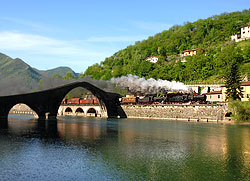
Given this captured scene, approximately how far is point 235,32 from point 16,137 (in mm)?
135141

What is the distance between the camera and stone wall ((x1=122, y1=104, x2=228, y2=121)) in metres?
67.9

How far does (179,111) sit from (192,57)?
63710 millimetres

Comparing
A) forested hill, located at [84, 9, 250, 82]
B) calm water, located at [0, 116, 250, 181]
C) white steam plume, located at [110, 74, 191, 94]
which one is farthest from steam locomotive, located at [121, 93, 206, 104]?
calm water, located at [0, 116, 250, 181]

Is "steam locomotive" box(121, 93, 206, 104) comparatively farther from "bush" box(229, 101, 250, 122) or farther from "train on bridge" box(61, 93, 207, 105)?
"bush" box(229, 101, 250, 122)

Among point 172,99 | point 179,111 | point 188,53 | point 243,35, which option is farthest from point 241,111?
point 188,53

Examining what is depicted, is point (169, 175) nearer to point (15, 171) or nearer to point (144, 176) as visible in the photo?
point (144, 176)

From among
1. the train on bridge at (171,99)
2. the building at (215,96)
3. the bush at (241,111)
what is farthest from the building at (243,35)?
the bush at (241,111)

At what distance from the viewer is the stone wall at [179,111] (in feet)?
223

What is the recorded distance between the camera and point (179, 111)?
2970 inches

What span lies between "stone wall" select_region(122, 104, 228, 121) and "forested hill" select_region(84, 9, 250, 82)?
30710 mm

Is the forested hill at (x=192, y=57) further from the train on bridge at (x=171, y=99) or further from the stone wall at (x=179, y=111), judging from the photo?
the stone wall at (x=179, y=111)

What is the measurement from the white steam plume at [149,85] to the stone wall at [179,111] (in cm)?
1346

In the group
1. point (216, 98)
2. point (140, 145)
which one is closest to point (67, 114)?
point (216, 98)

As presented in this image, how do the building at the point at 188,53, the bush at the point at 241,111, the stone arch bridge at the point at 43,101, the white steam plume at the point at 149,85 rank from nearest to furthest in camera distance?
1. the bush at the point at 241,111
2. the stone arch bridge at the point at 43,101
3. the white steam plume at the point at 149,85
4. the building at the point at 188,53
